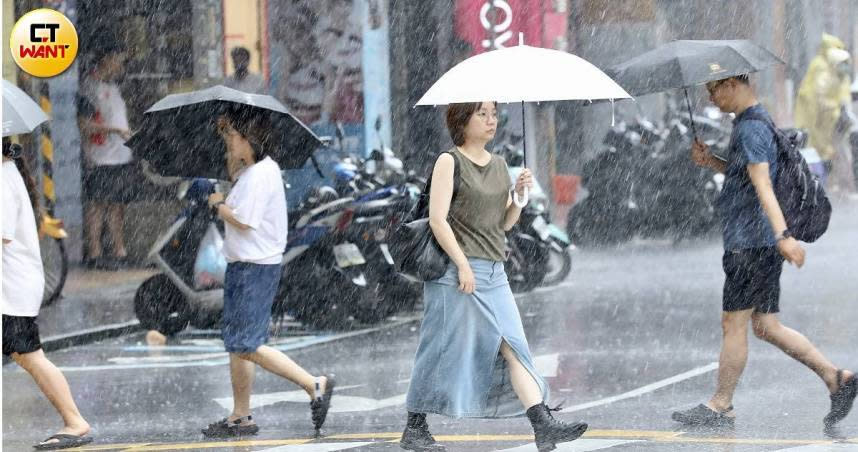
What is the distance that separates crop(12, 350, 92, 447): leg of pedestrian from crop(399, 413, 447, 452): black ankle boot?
5.59ft

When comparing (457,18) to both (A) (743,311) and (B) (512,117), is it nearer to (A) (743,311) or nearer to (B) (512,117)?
(B) (512,117)

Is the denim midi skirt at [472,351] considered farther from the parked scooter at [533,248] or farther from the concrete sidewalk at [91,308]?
the parked scooter at [533,248]

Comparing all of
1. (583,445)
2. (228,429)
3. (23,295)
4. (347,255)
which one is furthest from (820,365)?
(347,255)

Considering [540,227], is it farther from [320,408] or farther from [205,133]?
[320,408]

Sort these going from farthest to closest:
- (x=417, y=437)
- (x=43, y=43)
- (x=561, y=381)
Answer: (x=43, y=43)
(x=561, y=381)
(x=417, y=437)

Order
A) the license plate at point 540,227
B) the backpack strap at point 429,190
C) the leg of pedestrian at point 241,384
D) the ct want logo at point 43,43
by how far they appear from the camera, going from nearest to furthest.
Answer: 1. the backpack strap at point 429,190
2. the leg of pedestrian at point 241,384
3. the license plate at point 540,227
4. the ct want logo at point 43,43

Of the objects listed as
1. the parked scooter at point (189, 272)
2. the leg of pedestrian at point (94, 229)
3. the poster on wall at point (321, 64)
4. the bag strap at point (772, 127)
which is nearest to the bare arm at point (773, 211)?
the bag strap at point (772, 127)

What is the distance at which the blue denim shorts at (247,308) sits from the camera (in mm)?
8562

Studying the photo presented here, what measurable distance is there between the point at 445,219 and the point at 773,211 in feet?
5.18

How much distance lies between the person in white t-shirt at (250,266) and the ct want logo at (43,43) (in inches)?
256

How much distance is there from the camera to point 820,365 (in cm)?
829

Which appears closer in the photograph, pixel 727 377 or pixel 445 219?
pixel 445 219

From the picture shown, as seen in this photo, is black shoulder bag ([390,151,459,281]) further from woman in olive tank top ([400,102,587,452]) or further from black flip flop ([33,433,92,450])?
black flip flop ([33,433,92,450])

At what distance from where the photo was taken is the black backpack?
817cm
